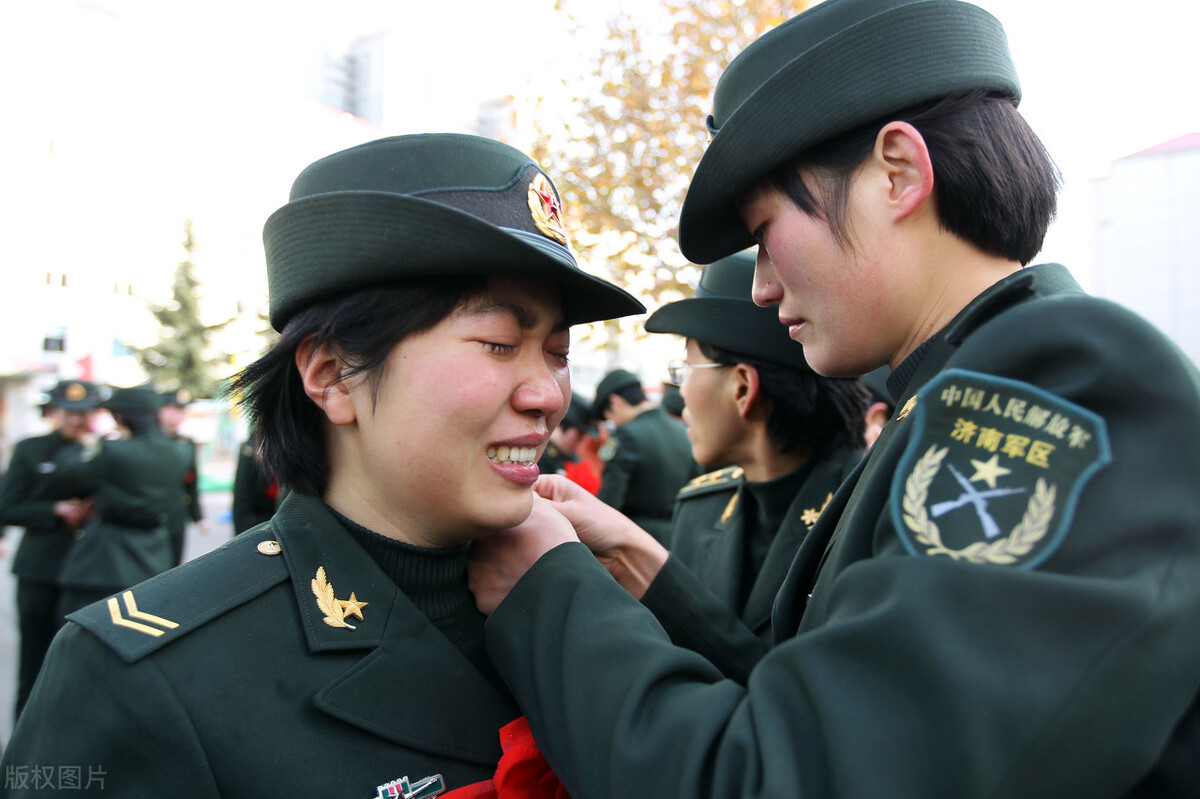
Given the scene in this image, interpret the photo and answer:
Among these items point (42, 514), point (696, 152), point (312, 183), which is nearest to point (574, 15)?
point (696, 152)

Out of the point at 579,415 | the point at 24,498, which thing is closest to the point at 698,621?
the point at 24,498

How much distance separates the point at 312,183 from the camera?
1.65 metres

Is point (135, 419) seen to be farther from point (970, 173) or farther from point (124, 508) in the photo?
point (970, 173)

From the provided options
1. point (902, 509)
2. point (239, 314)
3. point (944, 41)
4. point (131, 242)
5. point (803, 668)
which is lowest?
point (239, 314)

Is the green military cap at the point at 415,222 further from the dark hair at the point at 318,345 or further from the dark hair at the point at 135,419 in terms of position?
the dark hair at the point at 135,419

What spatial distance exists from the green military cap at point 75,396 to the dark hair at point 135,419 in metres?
0.61

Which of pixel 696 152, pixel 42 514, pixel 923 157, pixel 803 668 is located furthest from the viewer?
pixel 696 152

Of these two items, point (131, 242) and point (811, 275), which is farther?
point (131, 242)

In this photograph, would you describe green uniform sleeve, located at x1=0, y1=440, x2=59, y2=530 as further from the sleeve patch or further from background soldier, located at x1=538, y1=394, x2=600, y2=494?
the sleeve patch

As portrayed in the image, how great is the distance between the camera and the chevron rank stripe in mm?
1395

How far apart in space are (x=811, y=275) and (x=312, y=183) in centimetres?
100

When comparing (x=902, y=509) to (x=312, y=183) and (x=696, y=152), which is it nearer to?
(x=312, y=183)

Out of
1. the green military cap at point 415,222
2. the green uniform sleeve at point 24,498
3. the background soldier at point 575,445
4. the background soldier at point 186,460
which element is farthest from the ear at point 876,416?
the green uniform sleeve at point 24,498

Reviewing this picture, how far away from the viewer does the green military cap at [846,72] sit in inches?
58.1
